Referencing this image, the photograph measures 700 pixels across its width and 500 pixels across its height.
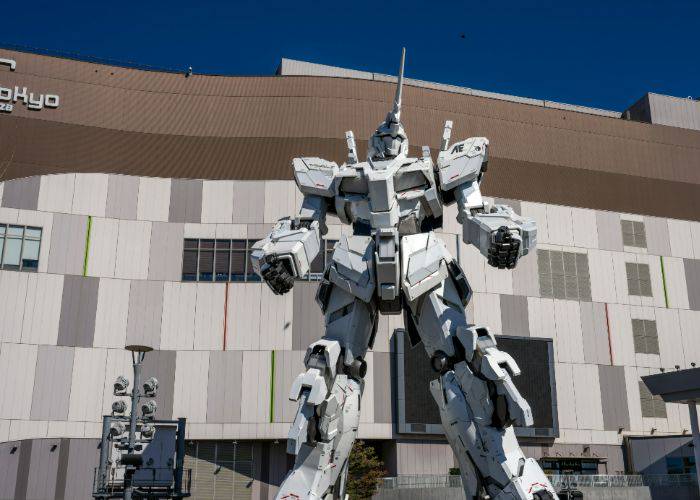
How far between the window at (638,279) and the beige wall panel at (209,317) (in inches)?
782

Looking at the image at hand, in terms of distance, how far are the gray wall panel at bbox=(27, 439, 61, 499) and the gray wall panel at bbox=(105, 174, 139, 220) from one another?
996 cm

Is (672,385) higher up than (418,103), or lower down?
lower down

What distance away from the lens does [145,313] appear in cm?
2997

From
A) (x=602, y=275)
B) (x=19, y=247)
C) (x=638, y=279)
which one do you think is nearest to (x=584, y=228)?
(x=602, y=275)

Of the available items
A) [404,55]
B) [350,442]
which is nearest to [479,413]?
[350,442]

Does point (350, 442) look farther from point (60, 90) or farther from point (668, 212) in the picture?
point (668, 212)

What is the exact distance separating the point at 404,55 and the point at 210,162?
23.5 m

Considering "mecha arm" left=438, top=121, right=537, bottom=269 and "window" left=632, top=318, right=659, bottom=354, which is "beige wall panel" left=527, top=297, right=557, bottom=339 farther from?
"mecha arm" left=438, top=121, right=537, bottom=269

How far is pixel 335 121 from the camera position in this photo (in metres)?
32.1

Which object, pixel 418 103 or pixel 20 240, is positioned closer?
pixel 20 240

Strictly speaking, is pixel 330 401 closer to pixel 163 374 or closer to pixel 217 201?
pixel 163 374

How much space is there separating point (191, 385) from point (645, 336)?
2160cm

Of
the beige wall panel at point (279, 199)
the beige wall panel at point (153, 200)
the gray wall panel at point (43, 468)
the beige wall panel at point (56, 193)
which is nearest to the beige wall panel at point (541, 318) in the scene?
the beige wall panel at point (279, 199)

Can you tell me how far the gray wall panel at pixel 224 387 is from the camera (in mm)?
29172
